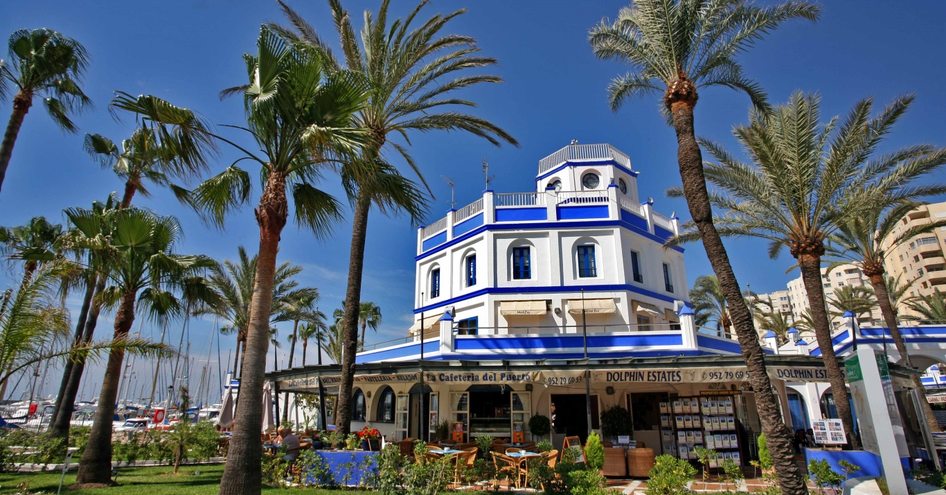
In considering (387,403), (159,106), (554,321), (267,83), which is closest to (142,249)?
(159,106)

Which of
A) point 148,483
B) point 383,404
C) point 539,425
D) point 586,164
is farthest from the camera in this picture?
point 586,164

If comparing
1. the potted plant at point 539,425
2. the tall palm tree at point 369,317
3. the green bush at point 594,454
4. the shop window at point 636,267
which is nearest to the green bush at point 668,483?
the green bush at point 594,454

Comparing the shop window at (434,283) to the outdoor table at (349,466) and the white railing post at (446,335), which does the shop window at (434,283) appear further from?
the outdoor table at (349,466)

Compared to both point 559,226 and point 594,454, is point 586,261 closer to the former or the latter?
point 559,226

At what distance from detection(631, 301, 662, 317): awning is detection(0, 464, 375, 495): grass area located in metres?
14.8

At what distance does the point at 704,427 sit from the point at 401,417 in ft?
40.7

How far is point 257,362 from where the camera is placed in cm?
786

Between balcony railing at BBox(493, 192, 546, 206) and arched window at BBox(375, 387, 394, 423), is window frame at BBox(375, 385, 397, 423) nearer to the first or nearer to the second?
arched window at BBox(375, 387, 394, 423)

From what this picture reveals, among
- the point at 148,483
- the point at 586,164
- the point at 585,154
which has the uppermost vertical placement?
the point at 585,154

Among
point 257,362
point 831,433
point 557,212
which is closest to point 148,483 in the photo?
point 257,362

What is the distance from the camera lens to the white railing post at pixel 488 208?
75.9 feet

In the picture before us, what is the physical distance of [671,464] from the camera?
970cm

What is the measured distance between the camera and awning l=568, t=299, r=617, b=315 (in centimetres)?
2080

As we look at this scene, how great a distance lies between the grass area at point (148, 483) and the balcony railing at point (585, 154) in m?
20.2
